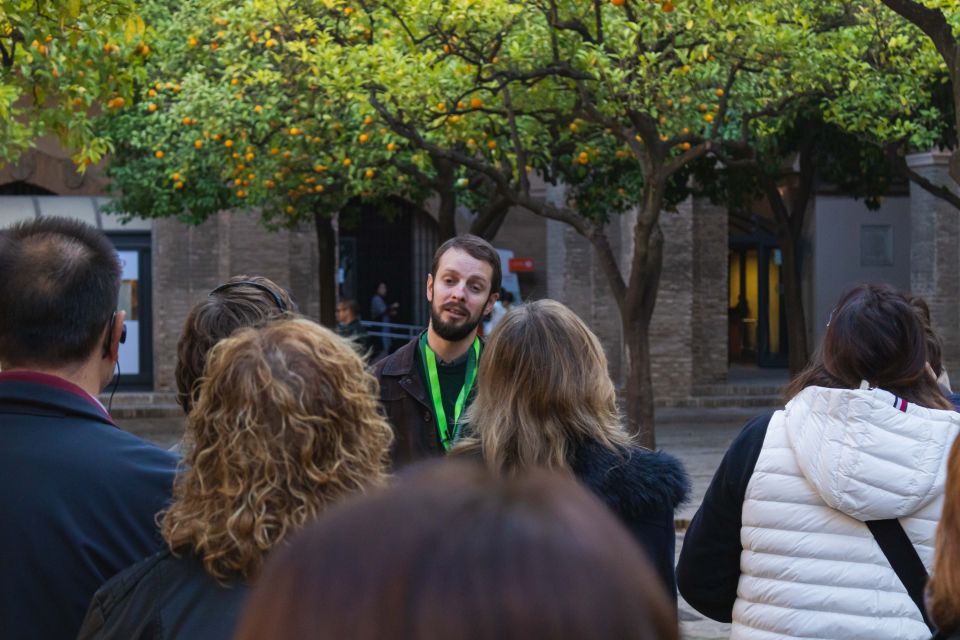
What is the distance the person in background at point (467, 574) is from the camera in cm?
91

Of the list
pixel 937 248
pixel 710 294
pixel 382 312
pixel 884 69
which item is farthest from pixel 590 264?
pixel 884 69

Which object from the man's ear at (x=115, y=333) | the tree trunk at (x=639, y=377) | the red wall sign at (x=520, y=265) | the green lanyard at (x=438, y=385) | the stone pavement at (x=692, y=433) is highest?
the red wall sign at (x=520, y=265)

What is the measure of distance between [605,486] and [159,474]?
45.1 inches

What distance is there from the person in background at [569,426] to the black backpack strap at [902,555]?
0.50 m

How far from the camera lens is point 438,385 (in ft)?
15.3

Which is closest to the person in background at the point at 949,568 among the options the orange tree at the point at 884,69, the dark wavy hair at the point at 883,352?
the dark wavy hair at the point at 883,352

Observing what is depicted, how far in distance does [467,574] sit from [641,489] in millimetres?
2335

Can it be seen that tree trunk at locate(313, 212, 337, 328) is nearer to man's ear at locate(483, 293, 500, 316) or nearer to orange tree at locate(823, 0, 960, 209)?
orange tree at locate(823, 0, 960, 209)

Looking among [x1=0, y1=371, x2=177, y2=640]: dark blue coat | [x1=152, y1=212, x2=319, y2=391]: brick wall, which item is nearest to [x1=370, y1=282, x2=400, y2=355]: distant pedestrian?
[x1=152, y1=212, x2=319, y2=391]: brick wall

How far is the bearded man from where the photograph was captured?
180 inches

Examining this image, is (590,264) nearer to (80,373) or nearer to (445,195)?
(445,195)

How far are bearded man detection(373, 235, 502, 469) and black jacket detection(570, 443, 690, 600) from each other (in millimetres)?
1123

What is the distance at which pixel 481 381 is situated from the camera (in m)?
3.38

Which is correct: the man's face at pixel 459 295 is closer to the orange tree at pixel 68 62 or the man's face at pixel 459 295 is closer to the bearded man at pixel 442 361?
the bearded man at pixel 442 361
